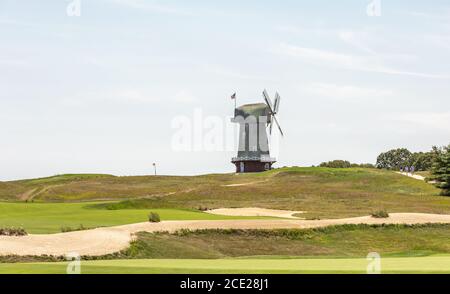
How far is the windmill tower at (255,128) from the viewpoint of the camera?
469 ft

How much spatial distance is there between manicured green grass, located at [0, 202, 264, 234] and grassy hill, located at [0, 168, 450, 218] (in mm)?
6674

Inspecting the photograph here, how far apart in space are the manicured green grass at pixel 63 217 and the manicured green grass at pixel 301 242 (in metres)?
8.68

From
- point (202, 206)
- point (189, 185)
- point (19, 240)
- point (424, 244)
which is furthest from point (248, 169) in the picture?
point (19, 240)

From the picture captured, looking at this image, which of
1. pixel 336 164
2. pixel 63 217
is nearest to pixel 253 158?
pixel 336 164

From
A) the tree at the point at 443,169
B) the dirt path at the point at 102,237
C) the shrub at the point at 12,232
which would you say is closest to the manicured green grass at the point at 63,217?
the shrub at the point at 12,232

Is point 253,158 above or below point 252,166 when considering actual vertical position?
above

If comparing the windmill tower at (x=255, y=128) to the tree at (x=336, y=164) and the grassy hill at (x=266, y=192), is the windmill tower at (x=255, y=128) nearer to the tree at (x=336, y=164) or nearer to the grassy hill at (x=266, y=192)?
the grassy hill at (x=266, y=192)

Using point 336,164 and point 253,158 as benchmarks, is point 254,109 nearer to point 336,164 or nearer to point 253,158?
point 253,158

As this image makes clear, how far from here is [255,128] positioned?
144 m

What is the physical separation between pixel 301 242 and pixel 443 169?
5789 centimetres

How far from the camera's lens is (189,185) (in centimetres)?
12581

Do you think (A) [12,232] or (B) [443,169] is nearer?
(A) [12,232]
